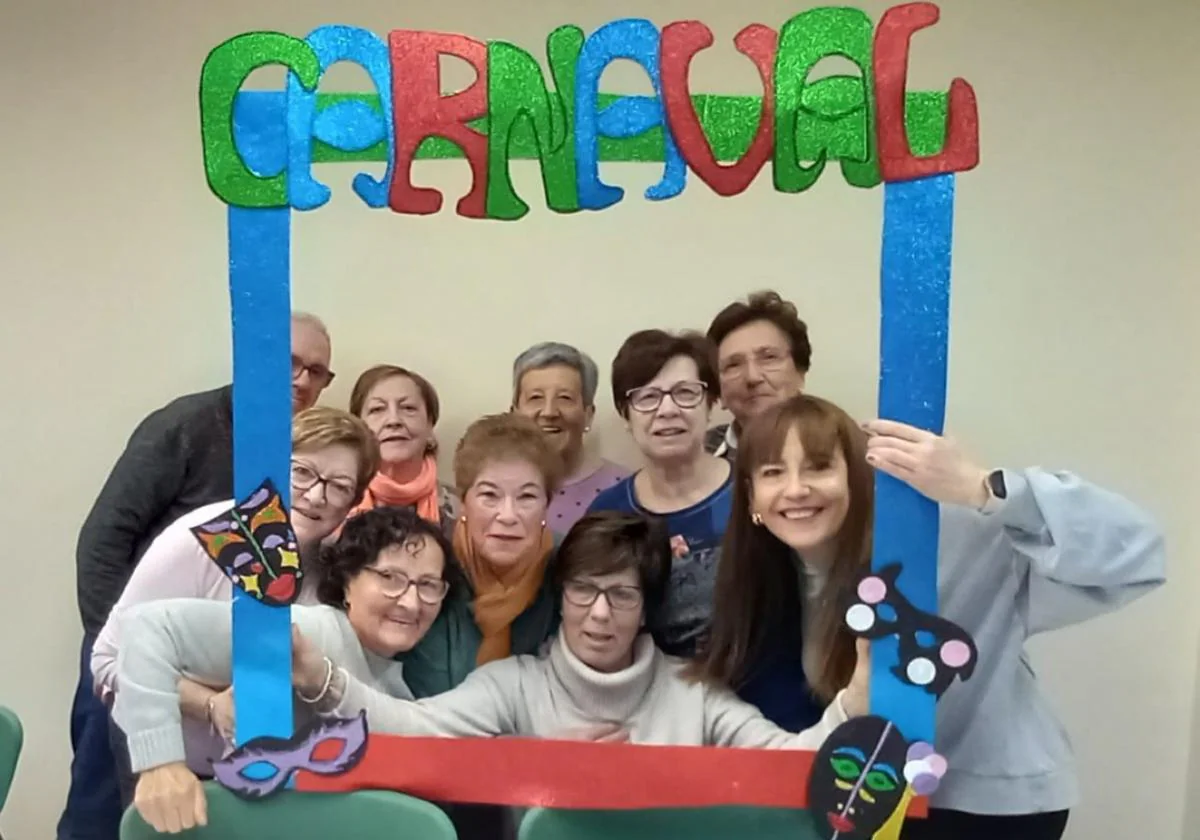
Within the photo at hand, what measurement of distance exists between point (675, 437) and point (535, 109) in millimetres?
546

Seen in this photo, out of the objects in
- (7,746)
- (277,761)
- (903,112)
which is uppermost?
(903,112)

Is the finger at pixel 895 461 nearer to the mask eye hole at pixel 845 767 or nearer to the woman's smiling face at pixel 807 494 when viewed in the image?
the woman's smiling face at pixel 807 494

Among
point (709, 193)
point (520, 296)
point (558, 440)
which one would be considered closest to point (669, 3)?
point (709, 193)

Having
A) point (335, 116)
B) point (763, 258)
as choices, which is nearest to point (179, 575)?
point (335, 116)

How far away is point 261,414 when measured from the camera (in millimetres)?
1018

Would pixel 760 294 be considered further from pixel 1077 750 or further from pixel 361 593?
pixel 1077 750

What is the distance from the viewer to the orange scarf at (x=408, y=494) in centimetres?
151

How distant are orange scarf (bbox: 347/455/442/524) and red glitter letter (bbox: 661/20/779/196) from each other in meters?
0.73

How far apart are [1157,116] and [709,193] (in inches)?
29.8

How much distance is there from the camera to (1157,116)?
1.72 meters

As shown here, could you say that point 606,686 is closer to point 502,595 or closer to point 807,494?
point 502,595

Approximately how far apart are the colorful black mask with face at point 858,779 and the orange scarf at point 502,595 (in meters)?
0.40

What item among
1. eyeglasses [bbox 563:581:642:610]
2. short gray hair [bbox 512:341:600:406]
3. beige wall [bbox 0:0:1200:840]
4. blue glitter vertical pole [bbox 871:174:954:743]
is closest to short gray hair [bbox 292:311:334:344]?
beige wall [bbox 0:0:1200:840]

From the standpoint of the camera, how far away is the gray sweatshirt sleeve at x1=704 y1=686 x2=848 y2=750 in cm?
101
